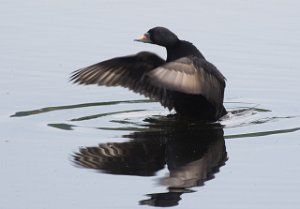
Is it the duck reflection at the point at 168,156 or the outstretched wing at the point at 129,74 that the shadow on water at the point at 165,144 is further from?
the outstretched wing at the point at 129,74

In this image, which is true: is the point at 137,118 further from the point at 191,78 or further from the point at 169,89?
the point at 191,78

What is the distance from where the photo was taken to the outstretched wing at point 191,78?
436 inches

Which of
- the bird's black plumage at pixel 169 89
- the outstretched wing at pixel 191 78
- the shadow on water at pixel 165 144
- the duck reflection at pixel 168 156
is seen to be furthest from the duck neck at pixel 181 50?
the duck reflection at pixel 168 156

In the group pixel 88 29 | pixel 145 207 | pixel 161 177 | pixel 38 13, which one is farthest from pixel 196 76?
pixel 38 13

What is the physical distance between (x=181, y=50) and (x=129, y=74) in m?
0.81

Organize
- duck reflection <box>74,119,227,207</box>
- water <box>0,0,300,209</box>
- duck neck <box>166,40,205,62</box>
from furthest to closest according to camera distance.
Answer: duck neck <box>166,40,205,62</box>, duck reflection <box>74,119,227,207</box>, water <box>0,0,300,209</box>

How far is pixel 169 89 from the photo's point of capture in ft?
39.1

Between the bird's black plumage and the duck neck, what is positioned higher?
the duck neck

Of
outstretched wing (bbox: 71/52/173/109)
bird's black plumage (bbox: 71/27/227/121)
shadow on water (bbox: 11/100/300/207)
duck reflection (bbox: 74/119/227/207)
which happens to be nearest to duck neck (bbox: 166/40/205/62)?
bird's black plumage (bbox: 71/27/227/121)

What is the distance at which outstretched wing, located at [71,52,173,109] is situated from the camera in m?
12.7

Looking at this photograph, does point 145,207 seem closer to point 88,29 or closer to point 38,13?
point 88,29

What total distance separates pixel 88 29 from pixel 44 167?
774cm

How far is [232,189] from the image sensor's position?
9.26m

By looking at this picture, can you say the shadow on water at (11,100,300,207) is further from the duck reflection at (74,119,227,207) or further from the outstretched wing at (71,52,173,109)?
the outstretched wing at (71,52,173,109)
